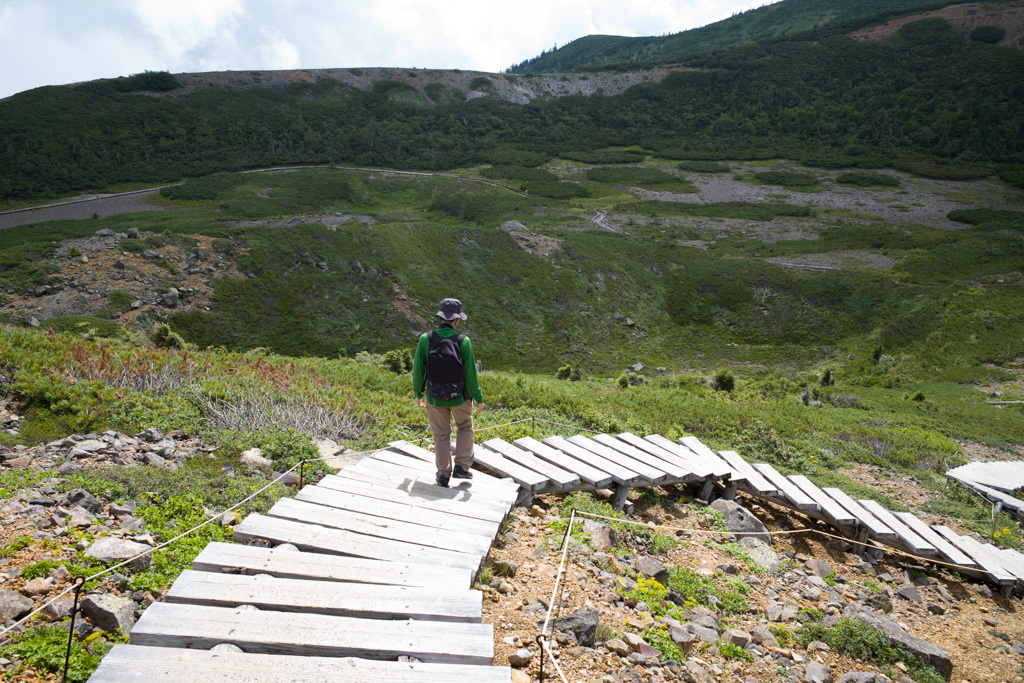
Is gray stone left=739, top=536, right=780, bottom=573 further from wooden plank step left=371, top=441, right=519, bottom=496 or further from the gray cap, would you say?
the gray cap

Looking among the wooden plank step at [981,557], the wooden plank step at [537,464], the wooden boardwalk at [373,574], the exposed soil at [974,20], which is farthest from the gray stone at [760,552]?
the exposed soil at [974,20]

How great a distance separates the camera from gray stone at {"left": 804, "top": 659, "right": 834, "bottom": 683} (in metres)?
5.11

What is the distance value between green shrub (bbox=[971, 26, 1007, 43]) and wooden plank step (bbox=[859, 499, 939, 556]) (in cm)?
12971

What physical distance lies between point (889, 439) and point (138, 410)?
17.1 meters

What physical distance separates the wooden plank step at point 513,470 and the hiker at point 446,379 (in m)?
0.94

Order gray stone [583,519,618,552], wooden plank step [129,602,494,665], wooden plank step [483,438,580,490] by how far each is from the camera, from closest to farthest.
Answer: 1. wooden plank step [129,602,494,665]
2. gray stone [583,519,618,552]
3. wooden plank step [483,438,580,490]

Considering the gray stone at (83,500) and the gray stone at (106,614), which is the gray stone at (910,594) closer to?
the gray stone at (106,614)

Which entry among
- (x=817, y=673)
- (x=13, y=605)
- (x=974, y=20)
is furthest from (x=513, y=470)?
(x=974, y=20)

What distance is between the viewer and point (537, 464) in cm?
787

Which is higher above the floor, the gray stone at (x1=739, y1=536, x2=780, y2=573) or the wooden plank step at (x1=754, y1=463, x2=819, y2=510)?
the wooden plank step at (x1=754, y1=463, x2=819, y2=510)

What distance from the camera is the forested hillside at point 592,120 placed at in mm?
62500

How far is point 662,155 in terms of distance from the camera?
85.8 m

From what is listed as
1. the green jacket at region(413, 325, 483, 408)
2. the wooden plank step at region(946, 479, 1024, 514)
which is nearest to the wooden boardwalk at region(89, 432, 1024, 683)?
the green jacket at region(413, 325, 483, 408)

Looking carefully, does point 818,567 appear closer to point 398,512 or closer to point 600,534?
point 600,534
